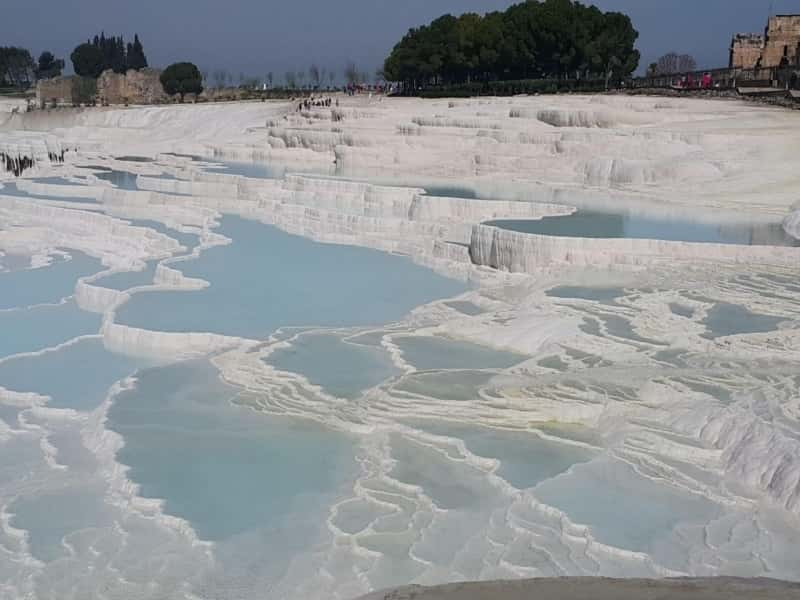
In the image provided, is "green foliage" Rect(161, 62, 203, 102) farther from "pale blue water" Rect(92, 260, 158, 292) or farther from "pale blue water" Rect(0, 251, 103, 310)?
"pale blue water" Rect(92, 260, 158, 292)

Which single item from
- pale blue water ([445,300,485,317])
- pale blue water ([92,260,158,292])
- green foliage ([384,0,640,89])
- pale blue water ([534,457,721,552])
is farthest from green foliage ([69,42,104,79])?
pale blue water ([534,457,721,552])

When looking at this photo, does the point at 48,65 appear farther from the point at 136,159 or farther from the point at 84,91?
the point at 136,159

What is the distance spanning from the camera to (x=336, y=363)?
6.51 metres

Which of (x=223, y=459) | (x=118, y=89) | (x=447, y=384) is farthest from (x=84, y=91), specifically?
(x=223, y=459)

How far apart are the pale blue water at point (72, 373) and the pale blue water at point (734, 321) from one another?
3.98 metres

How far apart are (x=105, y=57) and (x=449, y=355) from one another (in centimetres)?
6063

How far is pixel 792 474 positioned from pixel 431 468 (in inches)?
65.2

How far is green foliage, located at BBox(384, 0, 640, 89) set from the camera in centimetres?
3105

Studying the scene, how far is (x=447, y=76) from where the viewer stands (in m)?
36.7

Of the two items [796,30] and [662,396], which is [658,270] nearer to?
[662,396]

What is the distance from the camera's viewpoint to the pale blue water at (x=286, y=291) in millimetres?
7762

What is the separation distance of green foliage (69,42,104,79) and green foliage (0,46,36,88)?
13.7ft

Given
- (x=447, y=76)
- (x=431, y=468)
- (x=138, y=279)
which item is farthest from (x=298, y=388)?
(x=447, y=76)

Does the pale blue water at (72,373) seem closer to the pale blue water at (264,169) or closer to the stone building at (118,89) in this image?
the pale blue water at (264,169)
